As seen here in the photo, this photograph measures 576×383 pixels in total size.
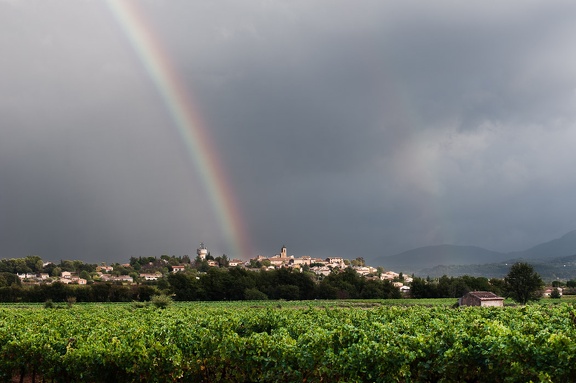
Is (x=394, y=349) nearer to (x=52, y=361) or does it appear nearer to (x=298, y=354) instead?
(x=298, y=354)

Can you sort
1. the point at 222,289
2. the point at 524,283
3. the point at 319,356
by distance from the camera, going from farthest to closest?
the point at 222,289
the point at 524,283
the point at 319,356

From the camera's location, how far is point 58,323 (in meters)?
26.7

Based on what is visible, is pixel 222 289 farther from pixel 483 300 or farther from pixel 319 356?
pixel 319 356

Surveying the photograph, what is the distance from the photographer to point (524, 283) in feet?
288

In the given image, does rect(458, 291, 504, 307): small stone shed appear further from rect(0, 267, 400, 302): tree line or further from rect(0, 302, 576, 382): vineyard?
rect(0, 302, 576, 382): vineyard

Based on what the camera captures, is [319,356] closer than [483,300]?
Yes

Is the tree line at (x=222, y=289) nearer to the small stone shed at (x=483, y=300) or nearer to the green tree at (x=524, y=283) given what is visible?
the green tree at (x=524, y=283)

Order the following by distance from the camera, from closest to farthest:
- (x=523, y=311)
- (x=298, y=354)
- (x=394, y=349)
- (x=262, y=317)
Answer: (x=394, y=349), (x=298, y=354), (x=262, y=317), (x=523, y=311)

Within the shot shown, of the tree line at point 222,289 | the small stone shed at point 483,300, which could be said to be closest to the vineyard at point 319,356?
the small stone shed at point 483,300

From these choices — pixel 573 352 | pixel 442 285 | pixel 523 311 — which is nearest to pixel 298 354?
pixel 573 352

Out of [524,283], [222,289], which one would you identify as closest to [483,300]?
[524,283]

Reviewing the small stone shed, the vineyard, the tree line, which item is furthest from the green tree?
the vineyard

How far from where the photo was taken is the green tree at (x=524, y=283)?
286ft

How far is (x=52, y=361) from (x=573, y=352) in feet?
54.2
